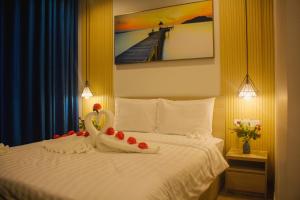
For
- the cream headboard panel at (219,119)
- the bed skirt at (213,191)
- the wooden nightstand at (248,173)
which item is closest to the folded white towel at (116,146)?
the bed skirt at (213,191)

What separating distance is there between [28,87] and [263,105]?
9.80 feet

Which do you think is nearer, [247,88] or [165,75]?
[247,88]

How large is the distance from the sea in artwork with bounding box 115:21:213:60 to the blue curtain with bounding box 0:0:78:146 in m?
1.29

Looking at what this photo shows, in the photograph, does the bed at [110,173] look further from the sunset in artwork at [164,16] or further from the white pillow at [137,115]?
the sunset in artwork at [164,16]

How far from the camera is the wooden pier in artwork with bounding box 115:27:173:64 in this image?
341 cm

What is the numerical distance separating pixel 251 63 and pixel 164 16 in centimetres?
131

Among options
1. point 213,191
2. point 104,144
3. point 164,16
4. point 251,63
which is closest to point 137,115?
point 104,144

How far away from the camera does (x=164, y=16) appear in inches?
133

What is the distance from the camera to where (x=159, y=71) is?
137 inches

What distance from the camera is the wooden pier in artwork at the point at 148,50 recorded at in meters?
3.41

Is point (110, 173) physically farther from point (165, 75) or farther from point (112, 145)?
point (165, 75)

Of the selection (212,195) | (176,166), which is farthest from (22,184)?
(212,195)

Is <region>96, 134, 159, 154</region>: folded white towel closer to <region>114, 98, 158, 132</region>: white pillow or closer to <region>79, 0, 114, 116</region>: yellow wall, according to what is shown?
<region>114, 98, 158, 132</region>: white pillow

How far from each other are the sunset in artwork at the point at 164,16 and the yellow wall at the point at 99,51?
0.28 meters
